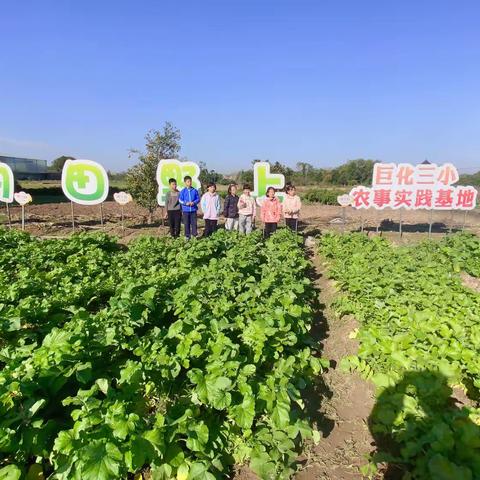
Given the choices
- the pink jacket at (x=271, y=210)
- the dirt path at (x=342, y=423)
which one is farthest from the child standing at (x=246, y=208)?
the dirt path at (x=342, y=423)

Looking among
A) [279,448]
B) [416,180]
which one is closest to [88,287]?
[279,448]

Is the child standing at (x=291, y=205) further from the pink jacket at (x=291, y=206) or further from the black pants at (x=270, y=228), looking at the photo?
the black pants at (x=270, y=228)

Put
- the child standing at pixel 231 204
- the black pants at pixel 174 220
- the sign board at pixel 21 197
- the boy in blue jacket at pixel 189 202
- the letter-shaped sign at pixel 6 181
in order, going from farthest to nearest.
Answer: the letter-shaped sign at pixel 6 181, the sign board at pixel 21 197, the black pants at pixel 174 220, the child standing at pixel 231 204, the boy in blue jacket at pixel 189 202

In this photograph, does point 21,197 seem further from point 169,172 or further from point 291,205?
point 291,205

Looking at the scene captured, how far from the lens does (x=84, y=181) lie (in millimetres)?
10445

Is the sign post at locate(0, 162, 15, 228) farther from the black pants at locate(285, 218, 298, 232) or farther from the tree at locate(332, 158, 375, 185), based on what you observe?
the tree at locate(332, 158, 375, 185)

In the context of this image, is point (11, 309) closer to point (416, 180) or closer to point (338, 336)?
Result: point (338, 336)

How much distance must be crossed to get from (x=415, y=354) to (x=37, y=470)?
9.74 ft

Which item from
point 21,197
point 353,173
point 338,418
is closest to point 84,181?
point 21,197

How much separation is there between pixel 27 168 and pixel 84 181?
37.8 meters

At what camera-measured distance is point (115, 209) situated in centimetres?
1964

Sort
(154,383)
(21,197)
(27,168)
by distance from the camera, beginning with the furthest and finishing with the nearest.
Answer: (27,168) → (21,197) → (154,383)

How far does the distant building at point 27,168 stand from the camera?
39.2 meters

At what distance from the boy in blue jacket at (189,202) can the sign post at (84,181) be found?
262 centimetres
